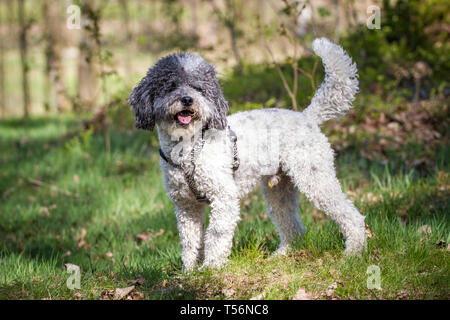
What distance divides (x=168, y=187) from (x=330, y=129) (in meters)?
4.29

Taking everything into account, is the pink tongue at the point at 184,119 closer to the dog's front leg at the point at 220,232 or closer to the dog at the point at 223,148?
the dog at the point at 223,148

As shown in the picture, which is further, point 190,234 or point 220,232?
point 190,234

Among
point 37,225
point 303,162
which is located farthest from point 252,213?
point 37,225

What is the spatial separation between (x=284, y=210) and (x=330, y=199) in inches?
24.1

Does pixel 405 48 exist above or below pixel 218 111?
above

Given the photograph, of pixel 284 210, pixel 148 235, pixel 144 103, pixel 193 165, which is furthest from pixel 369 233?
pixel 148 235

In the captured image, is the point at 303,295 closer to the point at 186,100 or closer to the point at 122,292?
the point at 122,292

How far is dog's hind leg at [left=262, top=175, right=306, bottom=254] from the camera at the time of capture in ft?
15.3

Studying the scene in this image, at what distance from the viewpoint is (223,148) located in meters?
4.05

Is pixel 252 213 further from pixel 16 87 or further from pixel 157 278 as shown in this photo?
pixel 16 87

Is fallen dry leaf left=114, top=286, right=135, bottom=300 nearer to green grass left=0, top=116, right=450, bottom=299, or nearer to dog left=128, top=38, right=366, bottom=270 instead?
green grass left=0, top=116, right=450, bottom=299

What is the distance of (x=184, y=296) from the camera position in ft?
12.2

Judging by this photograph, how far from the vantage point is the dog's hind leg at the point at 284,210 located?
15.3 feet
